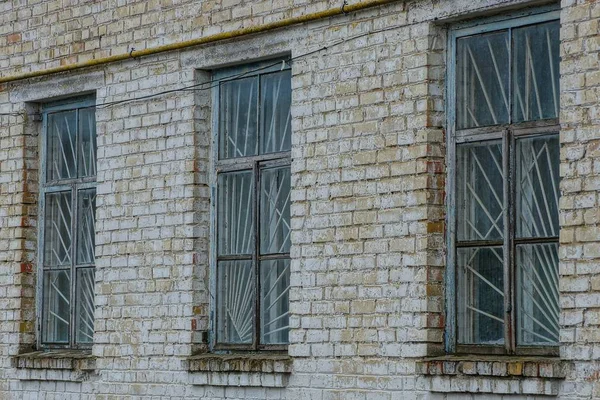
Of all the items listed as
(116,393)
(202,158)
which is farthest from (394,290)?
(116,393)

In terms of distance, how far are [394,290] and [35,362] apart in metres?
3.50

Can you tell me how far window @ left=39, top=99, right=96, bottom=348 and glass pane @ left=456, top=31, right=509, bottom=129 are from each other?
3448mm

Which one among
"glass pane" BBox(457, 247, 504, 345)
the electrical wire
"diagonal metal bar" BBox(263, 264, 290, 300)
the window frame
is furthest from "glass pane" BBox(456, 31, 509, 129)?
the window frame

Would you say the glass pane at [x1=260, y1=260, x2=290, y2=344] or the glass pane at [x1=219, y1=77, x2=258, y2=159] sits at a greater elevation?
the glass pane at [x1=219, y1=77, x2=258, y2=159]

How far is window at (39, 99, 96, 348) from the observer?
1093cm

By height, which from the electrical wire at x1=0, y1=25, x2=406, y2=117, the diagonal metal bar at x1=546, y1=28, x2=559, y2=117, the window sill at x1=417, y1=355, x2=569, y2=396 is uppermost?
the electrical wire at x1=0, y1=25, x2=406, y2=117

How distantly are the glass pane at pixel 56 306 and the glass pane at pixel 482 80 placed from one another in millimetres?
3892

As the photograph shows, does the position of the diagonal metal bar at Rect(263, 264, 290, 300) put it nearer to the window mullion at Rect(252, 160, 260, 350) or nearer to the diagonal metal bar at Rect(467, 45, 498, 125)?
the window mullion at Rect(252, 160, 260, 350)

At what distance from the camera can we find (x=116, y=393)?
1027 centimetres

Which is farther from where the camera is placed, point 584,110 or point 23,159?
point 23,159

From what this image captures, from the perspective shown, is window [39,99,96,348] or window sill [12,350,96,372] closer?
window sill [12,350,96,372]

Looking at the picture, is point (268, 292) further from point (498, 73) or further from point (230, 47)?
point (498, 73)

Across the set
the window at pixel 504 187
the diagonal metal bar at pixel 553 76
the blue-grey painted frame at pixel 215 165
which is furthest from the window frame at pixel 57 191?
the diagonal metal bar at pixel 553 76

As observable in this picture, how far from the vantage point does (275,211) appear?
376 inches
